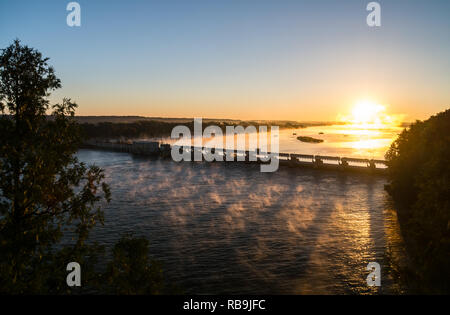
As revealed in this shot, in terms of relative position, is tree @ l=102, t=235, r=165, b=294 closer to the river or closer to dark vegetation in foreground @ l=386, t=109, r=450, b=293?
the river

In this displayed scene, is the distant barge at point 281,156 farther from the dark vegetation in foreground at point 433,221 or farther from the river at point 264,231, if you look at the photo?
the dark vegetation in foreground at point 433,221

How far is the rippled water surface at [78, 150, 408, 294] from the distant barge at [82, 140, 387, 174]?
4.32 meters

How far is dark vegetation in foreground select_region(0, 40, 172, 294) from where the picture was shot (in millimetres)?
11320

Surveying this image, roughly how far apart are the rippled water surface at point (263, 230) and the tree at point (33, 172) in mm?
8962

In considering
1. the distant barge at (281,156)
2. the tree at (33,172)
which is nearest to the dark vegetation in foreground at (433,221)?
the tree at (33,172)

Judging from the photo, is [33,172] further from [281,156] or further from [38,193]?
[281,156]

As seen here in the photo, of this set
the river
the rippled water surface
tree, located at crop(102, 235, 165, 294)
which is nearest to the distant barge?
the river

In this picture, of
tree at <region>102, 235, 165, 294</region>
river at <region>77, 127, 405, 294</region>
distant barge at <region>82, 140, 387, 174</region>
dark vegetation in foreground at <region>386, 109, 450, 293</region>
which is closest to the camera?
tree at <region>102, 235, 165, 294</region>

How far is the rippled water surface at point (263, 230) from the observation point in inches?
812

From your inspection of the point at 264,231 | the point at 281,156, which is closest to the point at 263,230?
the point at 264,231

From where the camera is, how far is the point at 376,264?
22.0 m
